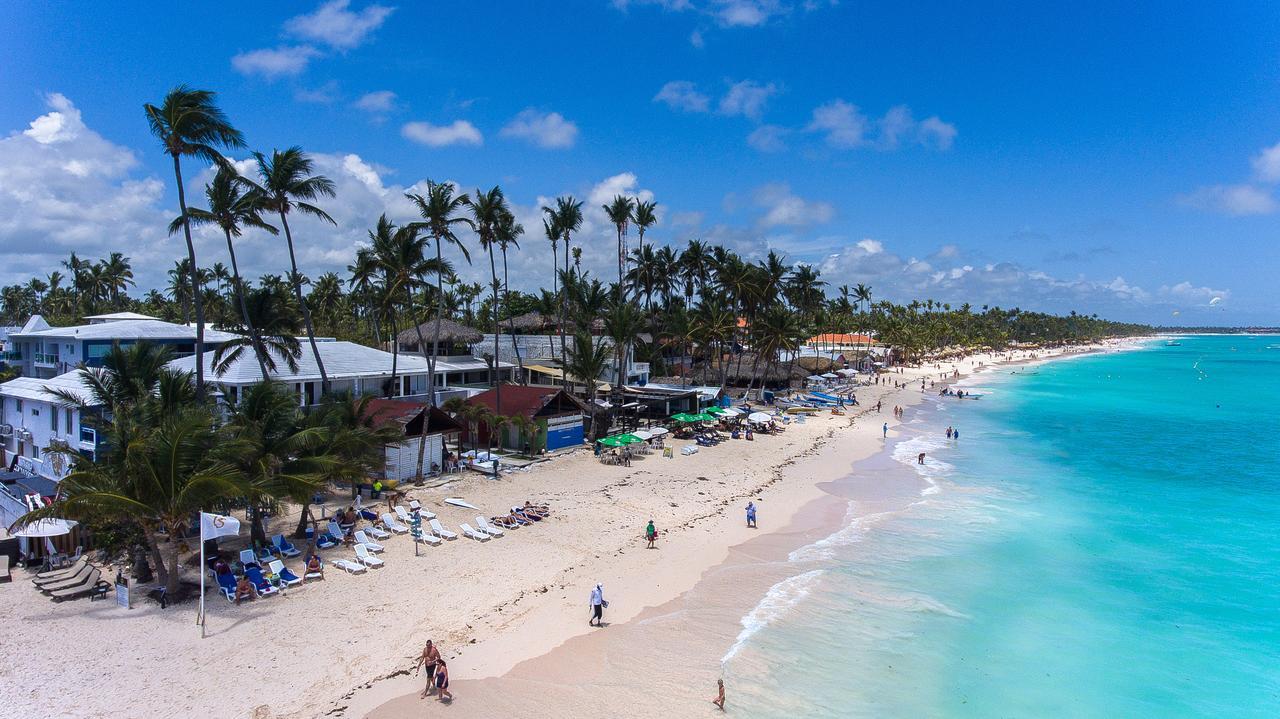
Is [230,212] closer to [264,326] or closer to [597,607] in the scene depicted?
[264,326]

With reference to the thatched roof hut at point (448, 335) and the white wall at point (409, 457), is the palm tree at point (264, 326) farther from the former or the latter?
the thatched roof hut at point (448, 335)

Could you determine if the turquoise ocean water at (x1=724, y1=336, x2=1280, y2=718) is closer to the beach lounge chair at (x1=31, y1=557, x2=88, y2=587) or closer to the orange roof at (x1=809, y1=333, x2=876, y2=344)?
the beach lounge chair at (x1=31, y1=557, x2=88, y2=587)

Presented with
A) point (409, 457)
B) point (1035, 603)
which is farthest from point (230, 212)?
point (1035, 603)

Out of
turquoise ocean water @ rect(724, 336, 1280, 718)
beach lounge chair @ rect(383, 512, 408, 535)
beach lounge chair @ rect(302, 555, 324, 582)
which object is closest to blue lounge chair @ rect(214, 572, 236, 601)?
beach lounge chair @ rect(302, 555, 324, 582)

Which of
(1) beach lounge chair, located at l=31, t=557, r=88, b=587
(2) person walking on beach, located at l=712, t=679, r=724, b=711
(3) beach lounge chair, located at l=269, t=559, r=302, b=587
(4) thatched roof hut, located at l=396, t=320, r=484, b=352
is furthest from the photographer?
(4) thatched roof hut, located at l=396, t=320, r=484, b=352

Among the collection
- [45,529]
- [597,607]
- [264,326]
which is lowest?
[597,607]

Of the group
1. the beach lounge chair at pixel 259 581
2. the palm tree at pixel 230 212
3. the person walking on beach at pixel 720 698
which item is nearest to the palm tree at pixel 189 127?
the palm tree at pixel 230 212

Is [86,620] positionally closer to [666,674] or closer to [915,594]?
[666,674]
